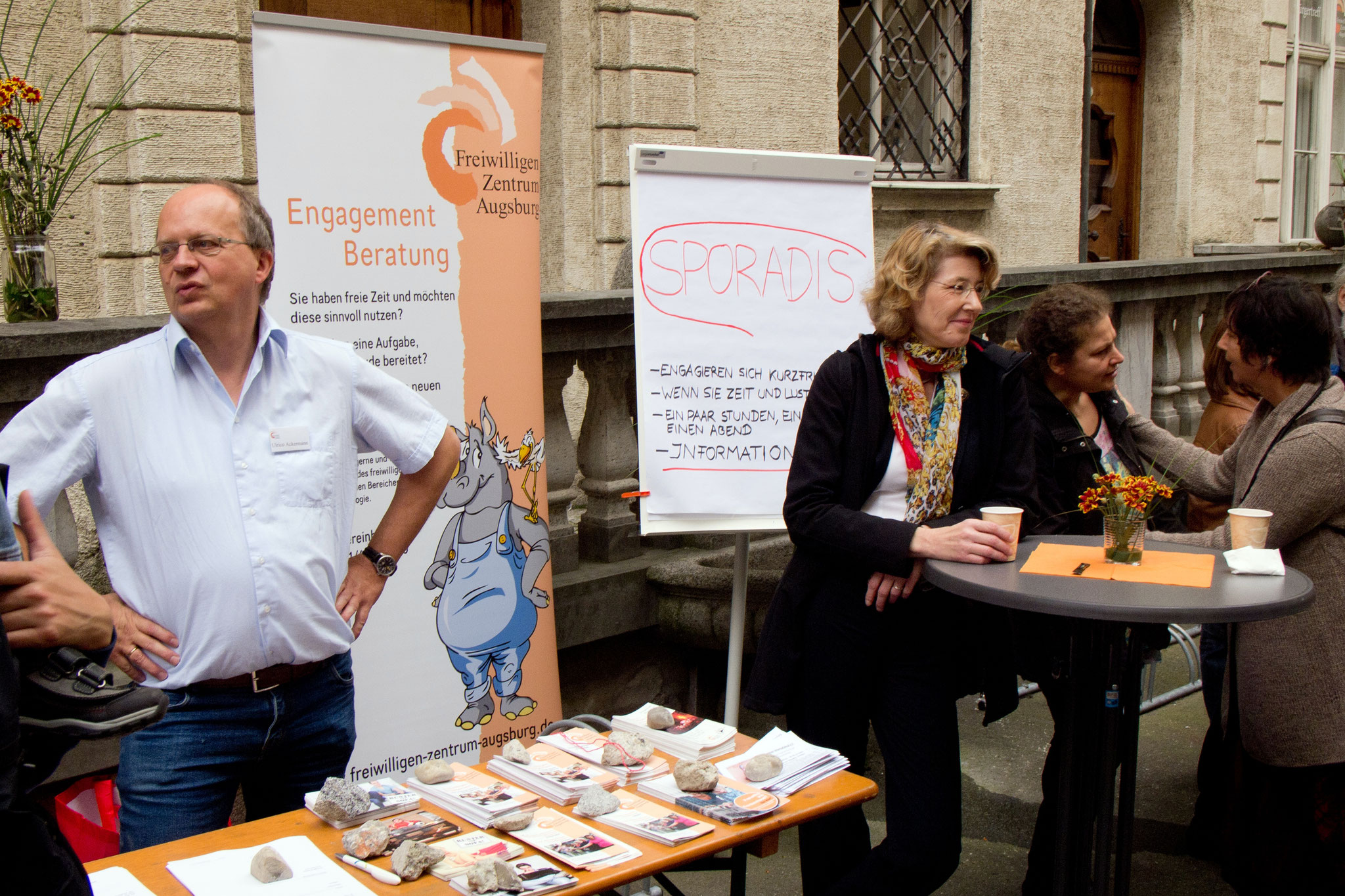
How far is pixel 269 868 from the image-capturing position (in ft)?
5.48

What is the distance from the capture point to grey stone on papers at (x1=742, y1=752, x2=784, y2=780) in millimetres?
2018

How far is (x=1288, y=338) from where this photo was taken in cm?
276

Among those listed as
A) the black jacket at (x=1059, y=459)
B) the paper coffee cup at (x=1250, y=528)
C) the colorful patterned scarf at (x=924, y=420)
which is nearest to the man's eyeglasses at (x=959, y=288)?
the colorful patterned scarf at (x=924, y=420)

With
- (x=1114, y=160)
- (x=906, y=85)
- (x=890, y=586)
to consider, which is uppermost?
(x=906, y=85)

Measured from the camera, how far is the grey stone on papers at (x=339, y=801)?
1.85 meters

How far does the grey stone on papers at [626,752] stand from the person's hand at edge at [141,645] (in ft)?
2.50

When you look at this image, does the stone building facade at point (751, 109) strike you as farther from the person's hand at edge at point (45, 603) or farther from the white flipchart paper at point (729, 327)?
the person's hand at edge at point (45, 603)

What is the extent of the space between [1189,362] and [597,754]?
15.8 ft

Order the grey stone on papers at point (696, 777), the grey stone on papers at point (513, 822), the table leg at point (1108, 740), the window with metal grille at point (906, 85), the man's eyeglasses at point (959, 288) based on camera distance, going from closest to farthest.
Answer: the grey stone on papers at point (513, 822) → the grey stone on papers at point (696, 777) → the table leg at point (1108, 740) → the man's eyeglasses at point (959, 288) → the window with metal grille at point (906, 85)

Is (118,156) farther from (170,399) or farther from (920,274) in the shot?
(920,274)

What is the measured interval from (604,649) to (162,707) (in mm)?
2412

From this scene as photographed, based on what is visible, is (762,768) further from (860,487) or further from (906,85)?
(906,85)

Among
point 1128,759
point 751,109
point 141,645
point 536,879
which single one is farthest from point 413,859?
point 751,109

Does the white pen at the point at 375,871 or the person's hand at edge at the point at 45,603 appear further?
the white pen at the point at 375,871
